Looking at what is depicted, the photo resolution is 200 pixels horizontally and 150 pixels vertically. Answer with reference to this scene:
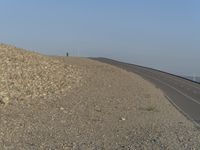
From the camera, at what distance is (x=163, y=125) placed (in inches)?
829

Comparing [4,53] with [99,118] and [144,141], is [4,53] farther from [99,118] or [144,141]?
[144,141]

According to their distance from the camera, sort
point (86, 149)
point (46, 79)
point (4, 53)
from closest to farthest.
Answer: point (86, 149), point (46, 79), point (4, 53)

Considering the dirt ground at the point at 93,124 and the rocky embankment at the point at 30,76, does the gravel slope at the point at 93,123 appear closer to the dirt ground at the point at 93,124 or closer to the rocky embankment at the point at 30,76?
the dirt ground at the point at 93,124

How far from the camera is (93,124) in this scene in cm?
2067

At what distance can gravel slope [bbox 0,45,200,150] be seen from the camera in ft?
53.2

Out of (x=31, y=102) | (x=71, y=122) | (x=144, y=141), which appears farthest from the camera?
(x=31, y=102)

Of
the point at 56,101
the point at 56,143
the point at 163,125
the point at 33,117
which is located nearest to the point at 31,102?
the point at 56,101

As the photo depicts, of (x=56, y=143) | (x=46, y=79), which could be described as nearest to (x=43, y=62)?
(x=46, y=79)

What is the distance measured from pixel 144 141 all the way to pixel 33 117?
6.50m

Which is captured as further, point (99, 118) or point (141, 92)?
point (141, 92)

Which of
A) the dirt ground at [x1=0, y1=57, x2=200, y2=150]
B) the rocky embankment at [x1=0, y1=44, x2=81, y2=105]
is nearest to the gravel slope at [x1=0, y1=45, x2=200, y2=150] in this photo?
the dirt ground at [x1=0, y1=57, x2=200, y2=150]

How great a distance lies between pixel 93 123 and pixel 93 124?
28 cm

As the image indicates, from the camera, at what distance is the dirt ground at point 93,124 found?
1612 centimetres

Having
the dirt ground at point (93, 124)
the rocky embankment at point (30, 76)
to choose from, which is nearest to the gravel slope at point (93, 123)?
the dirt ground at point (93, 124)
